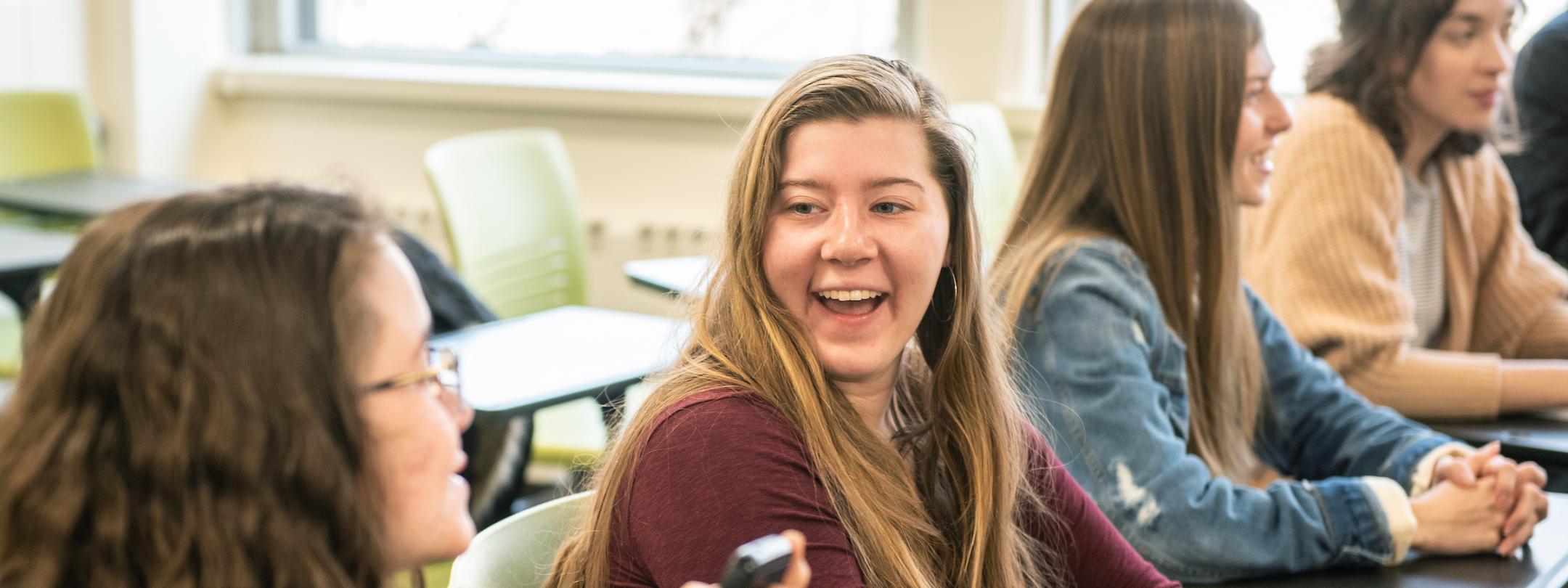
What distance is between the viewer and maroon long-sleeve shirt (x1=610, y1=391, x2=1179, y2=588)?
1.01m

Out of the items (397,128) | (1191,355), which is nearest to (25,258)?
(397,128)

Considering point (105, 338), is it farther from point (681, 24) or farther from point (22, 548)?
point (681, 24)

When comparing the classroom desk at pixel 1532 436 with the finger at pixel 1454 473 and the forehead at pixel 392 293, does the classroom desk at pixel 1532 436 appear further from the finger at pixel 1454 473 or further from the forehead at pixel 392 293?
the forehead at pixel 392 293

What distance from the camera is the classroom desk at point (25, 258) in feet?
8.59

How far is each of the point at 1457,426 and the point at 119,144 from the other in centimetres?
406

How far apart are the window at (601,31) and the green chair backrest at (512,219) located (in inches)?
48.9

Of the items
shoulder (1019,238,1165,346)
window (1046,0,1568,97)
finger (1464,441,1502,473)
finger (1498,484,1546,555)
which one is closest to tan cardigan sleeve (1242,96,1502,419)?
finger (1464,441,1502,473)

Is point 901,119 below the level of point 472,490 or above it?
above

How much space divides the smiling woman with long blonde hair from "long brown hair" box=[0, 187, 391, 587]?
0.36m

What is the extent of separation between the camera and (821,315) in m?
1.19

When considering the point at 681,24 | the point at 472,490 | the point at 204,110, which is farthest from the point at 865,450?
the point at 204,110

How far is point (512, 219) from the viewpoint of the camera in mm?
2861

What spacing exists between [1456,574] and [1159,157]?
0.52 m

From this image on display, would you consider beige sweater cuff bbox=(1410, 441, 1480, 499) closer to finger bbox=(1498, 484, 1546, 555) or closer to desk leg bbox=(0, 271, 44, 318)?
finger bbox=(1498, 484, 1546, 555)
